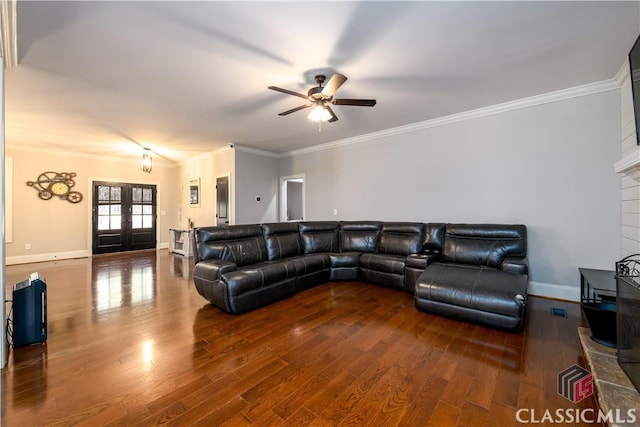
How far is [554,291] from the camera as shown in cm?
355

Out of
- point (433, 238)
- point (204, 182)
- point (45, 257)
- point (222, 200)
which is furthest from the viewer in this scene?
point (204, 182)

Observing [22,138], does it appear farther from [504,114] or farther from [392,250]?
[504,114]

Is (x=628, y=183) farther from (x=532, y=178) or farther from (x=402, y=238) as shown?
(x=402, y=238)

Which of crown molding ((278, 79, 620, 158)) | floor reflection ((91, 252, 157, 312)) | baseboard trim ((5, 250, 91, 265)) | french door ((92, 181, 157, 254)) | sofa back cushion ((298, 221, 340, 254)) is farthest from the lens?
french door ((92, 181, 157, 254))

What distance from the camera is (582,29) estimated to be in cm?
228

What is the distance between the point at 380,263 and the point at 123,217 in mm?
7345

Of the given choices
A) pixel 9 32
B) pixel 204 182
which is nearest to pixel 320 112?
pixel 9 32

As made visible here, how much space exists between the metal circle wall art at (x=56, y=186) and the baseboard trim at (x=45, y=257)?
1.34m

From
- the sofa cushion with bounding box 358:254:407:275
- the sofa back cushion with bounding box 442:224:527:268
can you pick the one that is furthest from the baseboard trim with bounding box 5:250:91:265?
the sofa back cushion with bounding box 442:224:527:268

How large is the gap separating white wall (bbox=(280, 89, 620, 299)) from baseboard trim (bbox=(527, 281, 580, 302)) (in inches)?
0.4

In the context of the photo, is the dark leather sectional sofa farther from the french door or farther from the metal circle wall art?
the metal circle wall art

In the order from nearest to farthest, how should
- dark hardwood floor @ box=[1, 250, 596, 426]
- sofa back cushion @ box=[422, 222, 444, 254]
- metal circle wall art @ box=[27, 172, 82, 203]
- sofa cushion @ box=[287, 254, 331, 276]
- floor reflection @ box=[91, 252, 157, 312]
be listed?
dark hardwood floor @ box=[1, 250, 596, 426] < floor reflection @ box=[91, 252, 157, 312] < sofa cushion @ box=[287, 254, 331, 276] < sofa back cushion @ box=[422, 222, 444, 254] < metal circle wall art @ box=[27, 172, 82, 203]

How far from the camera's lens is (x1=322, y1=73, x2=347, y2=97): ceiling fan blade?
8.16ft

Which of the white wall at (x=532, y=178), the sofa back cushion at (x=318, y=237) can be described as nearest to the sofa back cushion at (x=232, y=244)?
the sofa back cushion at (x=318, y=237)
